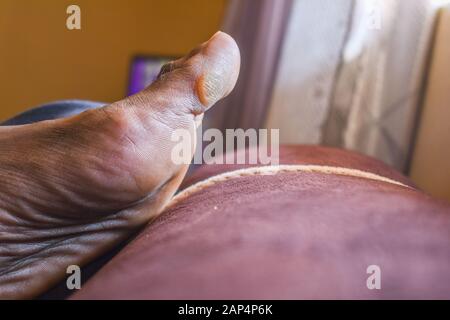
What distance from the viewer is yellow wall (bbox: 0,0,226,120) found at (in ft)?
8.14

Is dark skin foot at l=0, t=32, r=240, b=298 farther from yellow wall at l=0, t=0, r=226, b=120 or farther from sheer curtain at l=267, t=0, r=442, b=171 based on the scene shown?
yellow wall at l=0, t=0, r=226, b=120

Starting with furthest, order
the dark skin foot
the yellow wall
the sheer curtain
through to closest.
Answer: the yellow wall, the sheer curtain, the dark skin foot

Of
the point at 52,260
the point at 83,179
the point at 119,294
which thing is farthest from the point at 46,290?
the point at 119,294

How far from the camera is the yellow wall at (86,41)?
2480 mm

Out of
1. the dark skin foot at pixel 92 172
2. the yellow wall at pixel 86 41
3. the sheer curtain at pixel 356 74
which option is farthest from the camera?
the yellow wall at pixel 86 41

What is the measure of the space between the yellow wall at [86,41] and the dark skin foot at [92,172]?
214cm

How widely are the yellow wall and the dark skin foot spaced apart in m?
2.14

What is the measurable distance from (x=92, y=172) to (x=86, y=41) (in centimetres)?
228

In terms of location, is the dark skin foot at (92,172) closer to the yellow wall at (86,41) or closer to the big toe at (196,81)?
the big toe at (196,81)

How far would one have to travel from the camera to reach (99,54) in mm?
2584

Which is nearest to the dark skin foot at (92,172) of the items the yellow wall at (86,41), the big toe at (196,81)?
the big toe at (196,81)

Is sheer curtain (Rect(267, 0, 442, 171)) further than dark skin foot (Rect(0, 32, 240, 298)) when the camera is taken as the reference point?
Yes

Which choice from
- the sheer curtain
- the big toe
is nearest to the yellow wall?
the sheer curtain

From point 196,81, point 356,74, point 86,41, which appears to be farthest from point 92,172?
point 86,41
